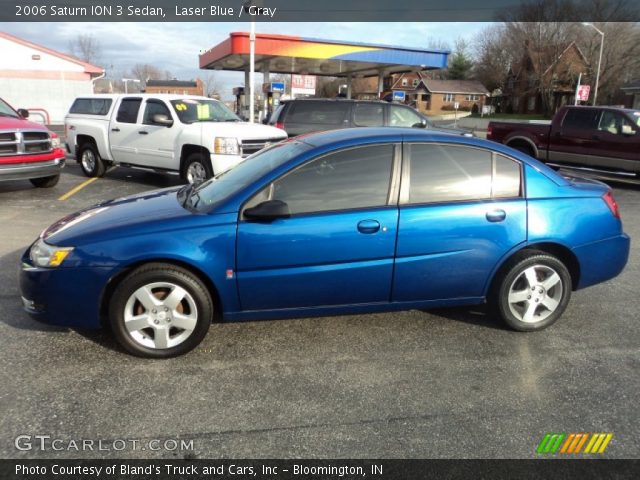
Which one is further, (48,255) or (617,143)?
(617,143)

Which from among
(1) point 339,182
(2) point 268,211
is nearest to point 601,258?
(1) point 339,182

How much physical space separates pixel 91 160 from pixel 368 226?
31.7ft

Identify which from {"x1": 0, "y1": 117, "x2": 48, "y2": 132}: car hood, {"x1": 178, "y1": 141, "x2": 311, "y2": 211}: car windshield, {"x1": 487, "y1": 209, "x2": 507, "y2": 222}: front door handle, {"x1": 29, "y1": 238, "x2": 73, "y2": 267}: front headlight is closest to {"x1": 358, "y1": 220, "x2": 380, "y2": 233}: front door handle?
{"x1": 178, "y1": 141, "x2": 311, "y2": 211}: car windshield

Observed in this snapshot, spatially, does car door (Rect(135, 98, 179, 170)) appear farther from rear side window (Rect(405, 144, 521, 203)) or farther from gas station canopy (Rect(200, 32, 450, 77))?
gas station canopy (Rect(200, 32, 450, 77))

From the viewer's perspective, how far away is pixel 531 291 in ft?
12.3

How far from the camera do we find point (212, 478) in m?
2.34

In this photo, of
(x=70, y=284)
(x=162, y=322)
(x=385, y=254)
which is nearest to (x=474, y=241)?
(x=385, y=254)

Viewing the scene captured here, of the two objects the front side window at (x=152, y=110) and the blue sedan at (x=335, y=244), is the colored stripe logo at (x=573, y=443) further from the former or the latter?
the front side window at (x=152, y=110)

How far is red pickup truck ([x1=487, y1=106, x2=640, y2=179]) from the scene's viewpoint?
36.2ft

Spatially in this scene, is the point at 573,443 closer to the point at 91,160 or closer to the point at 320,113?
the point at 320,113

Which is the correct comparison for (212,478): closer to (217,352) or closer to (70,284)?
(217,352)

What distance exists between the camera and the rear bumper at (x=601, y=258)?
3.88 meters

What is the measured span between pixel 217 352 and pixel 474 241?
6.65 ft

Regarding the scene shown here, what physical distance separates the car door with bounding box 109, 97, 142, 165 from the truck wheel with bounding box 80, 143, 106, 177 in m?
0.74
